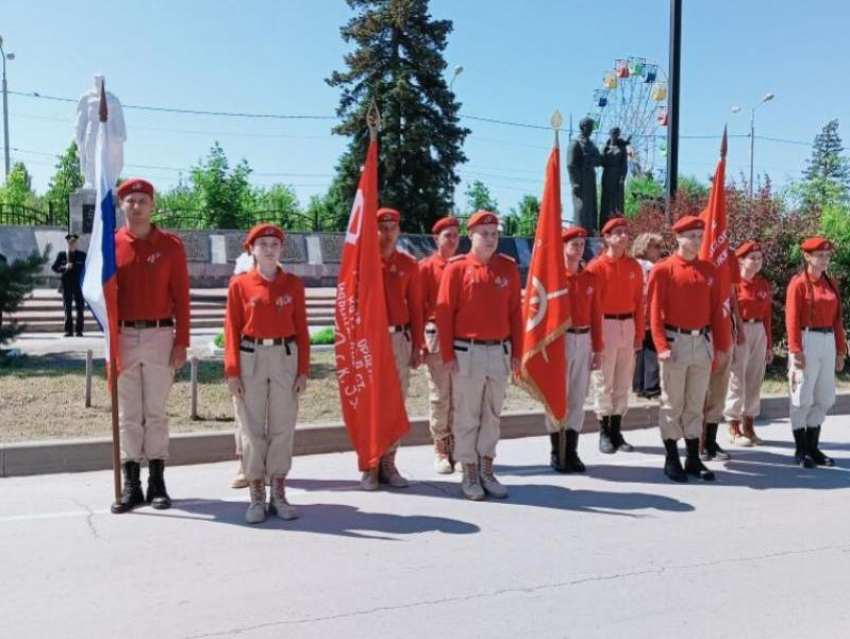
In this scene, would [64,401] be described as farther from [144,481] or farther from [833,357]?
[833,357]

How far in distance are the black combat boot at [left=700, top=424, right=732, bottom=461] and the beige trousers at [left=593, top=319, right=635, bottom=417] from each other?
783 millimetres

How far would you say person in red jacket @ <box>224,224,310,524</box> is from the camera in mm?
5699

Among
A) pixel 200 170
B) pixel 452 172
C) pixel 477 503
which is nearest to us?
pixel 477 503

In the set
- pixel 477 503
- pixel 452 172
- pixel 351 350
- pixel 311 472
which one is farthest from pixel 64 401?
pixel 452 172

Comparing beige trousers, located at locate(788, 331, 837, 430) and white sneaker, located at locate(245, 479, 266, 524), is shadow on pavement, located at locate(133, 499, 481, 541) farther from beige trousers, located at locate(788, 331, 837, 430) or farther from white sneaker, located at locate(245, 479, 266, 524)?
beige trousers, located at locate(788, 331, 837, 430)

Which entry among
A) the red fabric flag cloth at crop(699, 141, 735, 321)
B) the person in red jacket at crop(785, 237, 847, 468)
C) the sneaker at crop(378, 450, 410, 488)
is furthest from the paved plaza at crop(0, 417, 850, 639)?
the red fabric flag cloth at crop(699, 141, 735, 321)

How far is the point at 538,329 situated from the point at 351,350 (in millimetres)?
1615

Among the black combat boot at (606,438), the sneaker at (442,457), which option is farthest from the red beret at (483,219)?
the black combat boot at (606,438)

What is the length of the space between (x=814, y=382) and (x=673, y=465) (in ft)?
5.36

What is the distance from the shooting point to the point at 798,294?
756 centimetres

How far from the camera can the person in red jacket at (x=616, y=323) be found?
25.8 ft

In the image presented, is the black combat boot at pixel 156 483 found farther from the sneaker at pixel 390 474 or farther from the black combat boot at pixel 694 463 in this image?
the black combat boot at pixel 694 463

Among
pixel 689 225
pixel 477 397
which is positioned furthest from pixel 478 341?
pixel 689 225

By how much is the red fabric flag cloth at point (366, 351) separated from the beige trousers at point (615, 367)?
7.69ft
